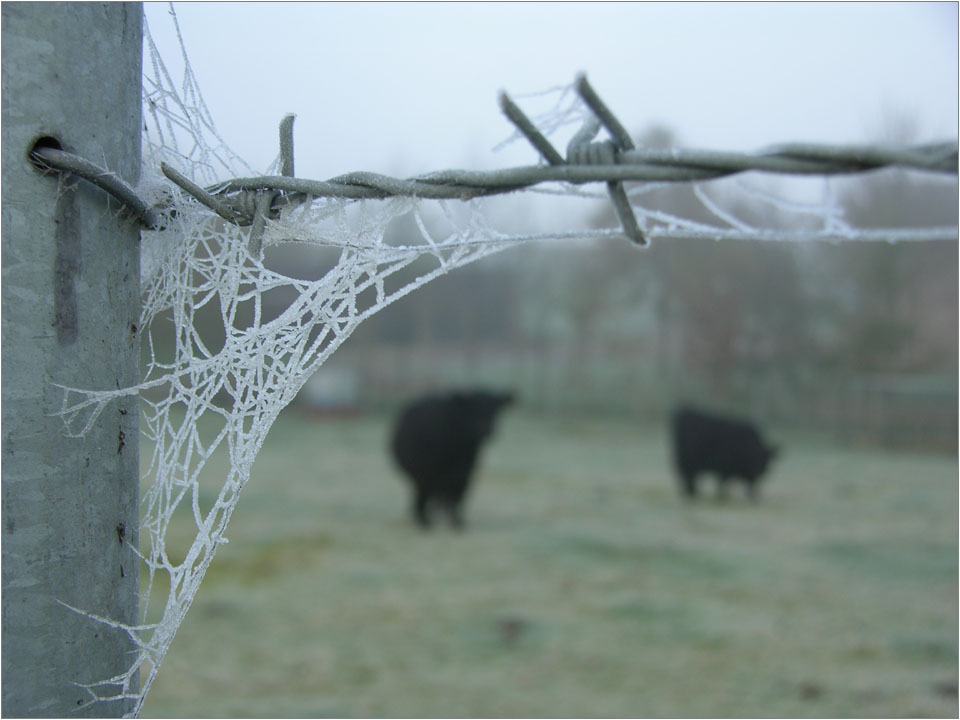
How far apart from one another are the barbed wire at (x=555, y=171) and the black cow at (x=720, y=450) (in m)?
7.02

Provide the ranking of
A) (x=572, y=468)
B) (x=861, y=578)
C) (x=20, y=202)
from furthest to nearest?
1. (x=572, y=468)
2. (x=861, y=578)
3. (x=20, y=202)

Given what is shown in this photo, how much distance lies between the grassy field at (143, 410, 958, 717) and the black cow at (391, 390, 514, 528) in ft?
0.91

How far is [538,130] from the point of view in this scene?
548 millimetres

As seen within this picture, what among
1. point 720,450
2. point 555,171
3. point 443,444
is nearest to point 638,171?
point 555,171

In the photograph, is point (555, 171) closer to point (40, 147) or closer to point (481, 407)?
point (40, 147)

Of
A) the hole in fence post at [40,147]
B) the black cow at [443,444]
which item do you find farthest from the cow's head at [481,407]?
the hole in fence post at [40,147]

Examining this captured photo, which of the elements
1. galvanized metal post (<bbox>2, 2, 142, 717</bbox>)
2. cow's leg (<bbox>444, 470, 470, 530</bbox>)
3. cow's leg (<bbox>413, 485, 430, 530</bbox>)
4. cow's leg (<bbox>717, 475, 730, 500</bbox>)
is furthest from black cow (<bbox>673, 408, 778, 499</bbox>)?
galvanized metal post (<bbox>2, 2, 142, 717</bbox>)

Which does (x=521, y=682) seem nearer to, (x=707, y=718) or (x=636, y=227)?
(x=707, y=718)

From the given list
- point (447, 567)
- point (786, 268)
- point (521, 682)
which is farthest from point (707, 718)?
point (786, 268)

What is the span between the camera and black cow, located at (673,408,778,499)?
7262 mm

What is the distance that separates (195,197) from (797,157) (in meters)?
0.50

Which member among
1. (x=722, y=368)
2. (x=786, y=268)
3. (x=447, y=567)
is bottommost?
(x=447, y=567)

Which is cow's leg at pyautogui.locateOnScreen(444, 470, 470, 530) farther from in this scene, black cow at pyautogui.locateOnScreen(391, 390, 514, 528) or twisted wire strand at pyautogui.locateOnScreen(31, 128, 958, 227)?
twisted wire strand at pyautogui.locateOnScreen(31, 128, 958, 227)

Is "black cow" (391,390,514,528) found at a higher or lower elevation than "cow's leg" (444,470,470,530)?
higher
